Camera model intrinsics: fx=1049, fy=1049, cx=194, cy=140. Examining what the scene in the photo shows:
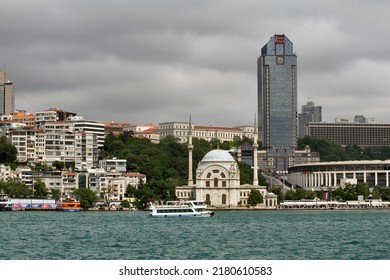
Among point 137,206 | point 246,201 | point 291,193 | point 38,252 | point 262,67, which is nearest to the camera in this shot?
point 38,252

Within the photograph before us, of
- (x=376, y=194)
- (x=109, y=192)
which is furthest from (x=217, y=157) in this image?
(x=376, y=194)

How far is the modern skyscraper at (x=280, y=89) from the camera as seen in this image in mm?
195500

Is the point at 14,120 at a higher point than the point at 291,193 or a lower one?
higher

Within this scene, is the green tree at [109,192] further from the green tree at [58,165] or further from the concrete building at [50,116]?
the concrete building at [50,116]

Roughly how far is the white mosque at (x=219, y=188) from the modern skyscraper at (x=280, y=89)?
6114 cm

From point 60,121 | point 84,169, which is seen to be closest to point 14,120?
point 60,121

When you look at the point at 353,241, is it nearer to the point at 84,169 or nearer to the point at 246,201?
the point at 246,201

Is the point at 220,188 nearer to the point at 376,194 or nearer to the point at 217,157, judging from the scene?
the point at 217,157

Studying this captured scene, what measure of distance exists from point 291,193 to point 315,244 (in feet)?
308

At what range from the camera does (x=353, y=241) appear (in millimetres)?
48844

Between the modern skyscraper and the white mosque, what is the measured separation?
61.1 meters

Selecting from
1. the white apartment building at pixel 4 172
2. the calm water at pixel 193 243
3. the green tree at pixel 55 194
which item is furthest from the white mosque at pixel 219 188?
the calm water at pixel 193 243

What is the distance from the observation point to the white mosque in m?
131

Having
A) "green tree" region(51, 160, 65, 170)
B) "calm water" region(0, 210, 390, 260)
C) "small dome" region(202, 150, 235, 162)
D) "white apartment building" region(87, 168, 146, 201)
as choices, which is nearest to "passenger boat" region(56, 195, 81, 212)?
"white apartment building" region(87, 168, 146, 201)
